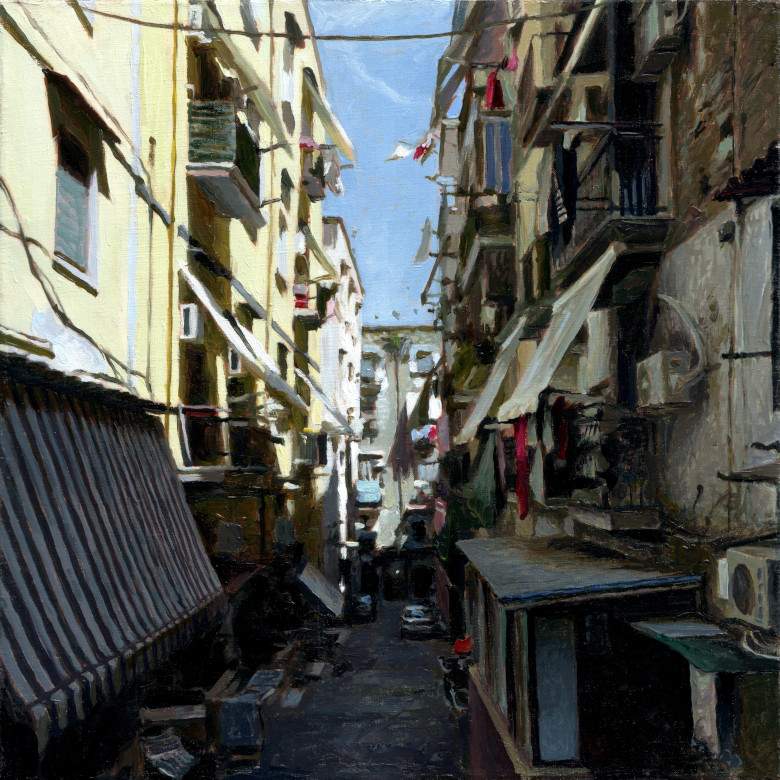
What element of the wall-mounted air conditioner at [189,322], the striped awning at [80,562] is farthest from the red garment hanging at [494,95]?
the striped awning at [80,562]

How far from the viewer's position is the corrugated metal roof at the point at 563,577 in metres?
7.14

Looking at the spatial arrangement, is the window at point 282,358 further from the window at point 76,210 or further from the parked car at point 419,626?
the window at point 76,210

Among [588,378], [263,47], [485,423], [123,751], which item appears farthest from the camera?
[263,47]

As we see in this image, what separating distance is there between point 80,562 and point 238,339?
258 inches

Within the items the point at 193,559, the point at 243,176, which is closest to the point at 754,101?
the point at 193,559

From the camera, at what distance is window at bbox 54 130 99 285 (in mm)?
6820

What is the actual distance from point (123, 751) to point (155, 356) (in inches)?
179

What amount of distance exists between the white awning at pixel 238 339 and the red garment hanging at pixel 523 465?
388 cm

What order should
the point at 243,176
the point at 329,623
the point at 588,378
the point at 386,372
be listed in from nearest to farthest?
1. the point at 588,378
2. the point at 243,176
3. the point at 329,623
4. the point at 386,372

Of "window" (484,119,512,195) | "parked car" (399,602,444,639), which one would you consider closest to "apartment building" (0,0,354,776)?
"window" (484,119,512,195)

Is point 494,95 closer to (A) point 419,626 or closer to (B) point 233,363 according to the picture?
(B) point 233,363

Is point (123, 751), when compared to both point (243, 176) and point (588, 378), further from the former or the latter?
point (243, 176)

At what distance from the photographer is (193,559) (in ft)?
24.7

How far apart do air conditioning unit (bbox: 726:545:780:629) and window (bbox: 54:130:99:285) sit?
246 inches
